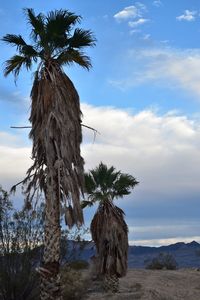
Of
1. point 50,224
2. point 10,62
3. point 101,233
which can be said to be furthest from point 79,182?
point 101,233

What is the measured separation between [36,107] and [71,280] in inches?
577

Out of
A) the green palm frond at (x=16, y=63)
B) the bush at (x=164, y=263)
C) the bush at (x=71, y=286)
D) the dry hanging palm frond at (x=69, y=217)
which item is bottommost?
the bush at (x=71, y=286)

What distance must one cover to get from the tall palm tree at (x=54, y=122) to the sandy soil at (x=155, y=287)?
45.9ft

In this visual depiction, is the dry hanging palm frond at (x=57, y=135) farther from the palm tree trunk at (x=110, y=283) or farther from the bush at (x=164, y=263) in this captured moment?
the bush at (x=164, y=263)

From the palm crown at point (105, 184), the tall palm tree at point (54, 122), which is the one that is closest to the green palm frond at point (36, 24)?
the tall palm tree at point (54, 122)

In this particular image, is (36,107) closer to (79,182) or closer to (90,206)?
(79,182)

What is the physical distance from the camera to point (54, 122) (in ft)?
77.1

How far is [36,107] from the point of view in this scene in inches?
941

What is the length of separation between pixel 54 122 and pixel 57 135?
57 centimetres

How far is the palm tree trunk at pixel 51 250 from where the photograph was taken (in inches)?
848

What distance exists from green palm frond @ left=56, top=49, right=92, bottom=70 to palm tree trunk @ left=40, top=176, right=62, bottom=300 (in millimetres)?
5584

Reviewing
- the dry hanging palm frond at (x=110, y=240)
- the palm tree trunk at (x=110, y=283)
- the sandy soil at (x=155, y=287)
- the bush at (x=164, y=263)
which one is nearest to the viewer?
the dry hanging palm frond at (x=110, y=240)

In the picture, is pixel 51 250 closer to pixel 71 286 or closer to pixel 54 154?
pixel 54 154

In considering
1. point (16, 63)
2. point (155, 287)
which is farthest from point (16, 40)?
point (155, 287)
